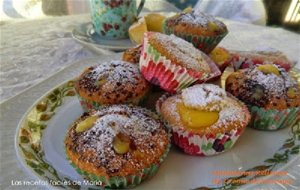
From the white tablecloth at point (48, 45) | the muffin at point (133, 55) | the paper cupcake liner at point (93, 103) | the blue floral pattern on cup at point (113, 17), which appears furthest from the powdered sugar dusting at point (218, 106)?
the blue floral pattern on cup at point (113, 17)

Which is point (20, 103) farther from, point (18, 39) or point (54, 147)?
point (18, 39)

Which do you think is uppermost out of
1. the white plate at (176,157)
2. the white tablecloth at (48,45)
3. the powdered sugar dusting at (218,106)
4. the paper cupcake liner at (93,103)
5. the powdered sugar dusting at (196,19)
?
the powdered sugar dusting at (196,19)

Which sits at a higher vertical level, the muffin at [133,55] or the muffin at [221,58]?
Result: the muffin at [133,55]

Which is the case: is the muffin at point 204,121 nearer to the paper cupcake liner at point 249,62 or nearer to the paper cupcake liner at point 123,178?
the paper cupcake liner at point 123,178

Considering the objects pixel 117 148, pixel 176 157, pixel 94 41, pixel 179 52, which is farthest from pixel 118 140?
pixel 94 41

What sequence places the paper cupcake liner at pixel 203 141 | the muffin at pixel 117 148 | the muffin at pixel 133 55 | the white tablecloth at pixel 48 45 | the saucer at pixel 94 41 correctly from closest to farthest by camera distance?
the muffin at pixel 117 148 < the paper cupcake liner at pixel 203 141 < the muffin at pixel 133 55 < the white tablecloth at pixel 48 45 < the saucer at pixel 94 41

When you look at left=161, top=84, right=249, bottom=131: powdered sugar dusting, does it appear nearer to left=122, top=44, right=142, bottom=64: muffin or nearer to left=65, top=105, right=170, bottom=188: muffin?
left=65, top=105, right=170, bottom=188: muffin

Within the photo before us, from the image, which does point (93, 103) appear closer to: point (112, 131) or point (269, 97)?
point (112, 131)

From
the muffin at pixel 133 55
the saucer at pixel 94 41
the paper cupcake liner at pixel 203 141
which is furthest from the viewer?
the saucer at pixel 94 41

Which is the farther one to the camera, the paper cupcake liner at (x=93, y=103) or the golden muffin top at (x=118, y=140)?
the paper cupcake liner at (x=93, y=103)
